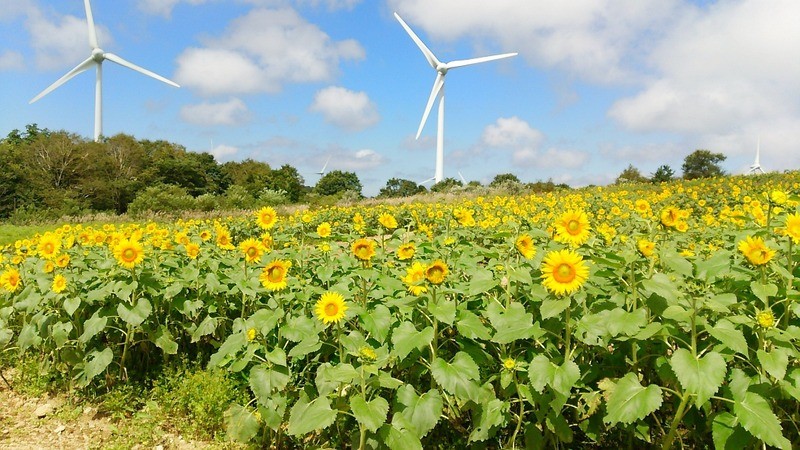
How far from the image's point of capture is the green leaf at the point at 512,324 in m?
2.26

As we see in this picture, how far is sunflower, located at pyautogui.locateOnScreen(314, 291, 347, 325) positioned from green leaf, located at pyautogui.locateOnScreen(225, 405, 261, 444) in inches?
33.3

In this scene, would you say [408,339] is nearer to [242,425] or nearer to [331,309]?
[331,309]

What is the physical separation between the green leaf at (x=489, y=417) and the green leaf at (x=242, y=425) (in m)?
1.27

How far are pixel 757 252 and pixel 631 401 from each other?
0.82 metres

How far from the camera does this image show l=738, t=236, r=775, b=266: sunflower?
2162 millimetres

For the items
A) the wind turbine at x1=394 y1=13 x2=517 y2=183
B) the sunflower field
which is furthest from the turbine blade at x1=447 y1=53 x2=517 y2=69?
the sunflower field

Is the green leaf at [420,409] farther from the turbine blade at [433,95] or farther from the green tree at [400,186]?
the green tree at [400,186]

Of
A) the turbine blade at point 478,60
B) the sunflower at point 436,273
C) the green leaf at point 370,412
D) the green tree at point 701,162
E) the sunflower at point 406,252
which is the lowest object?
the green leaf at point 370,412

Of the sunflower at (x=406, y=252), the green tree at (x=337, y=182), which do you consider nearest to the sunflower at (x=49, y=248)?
the sunflower at (x=406, y=252)

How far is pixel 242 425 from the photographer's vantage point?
296 centimetres

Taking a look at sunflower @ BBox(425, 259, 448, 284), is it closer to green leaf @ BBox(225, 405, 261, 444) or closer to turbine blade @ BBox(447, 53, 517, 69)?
green leaf @ BBox(225, 405, 261, 444)

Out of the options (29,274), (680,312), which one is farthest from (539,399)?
(29,274)

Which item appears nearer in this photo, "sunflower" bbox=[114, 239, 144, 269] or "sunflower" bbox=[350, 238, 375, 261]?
"sunflower" bbox=[350, 238, 375, 261]

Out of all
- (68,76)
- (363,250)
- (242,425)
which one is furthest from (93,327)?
(68,76)
